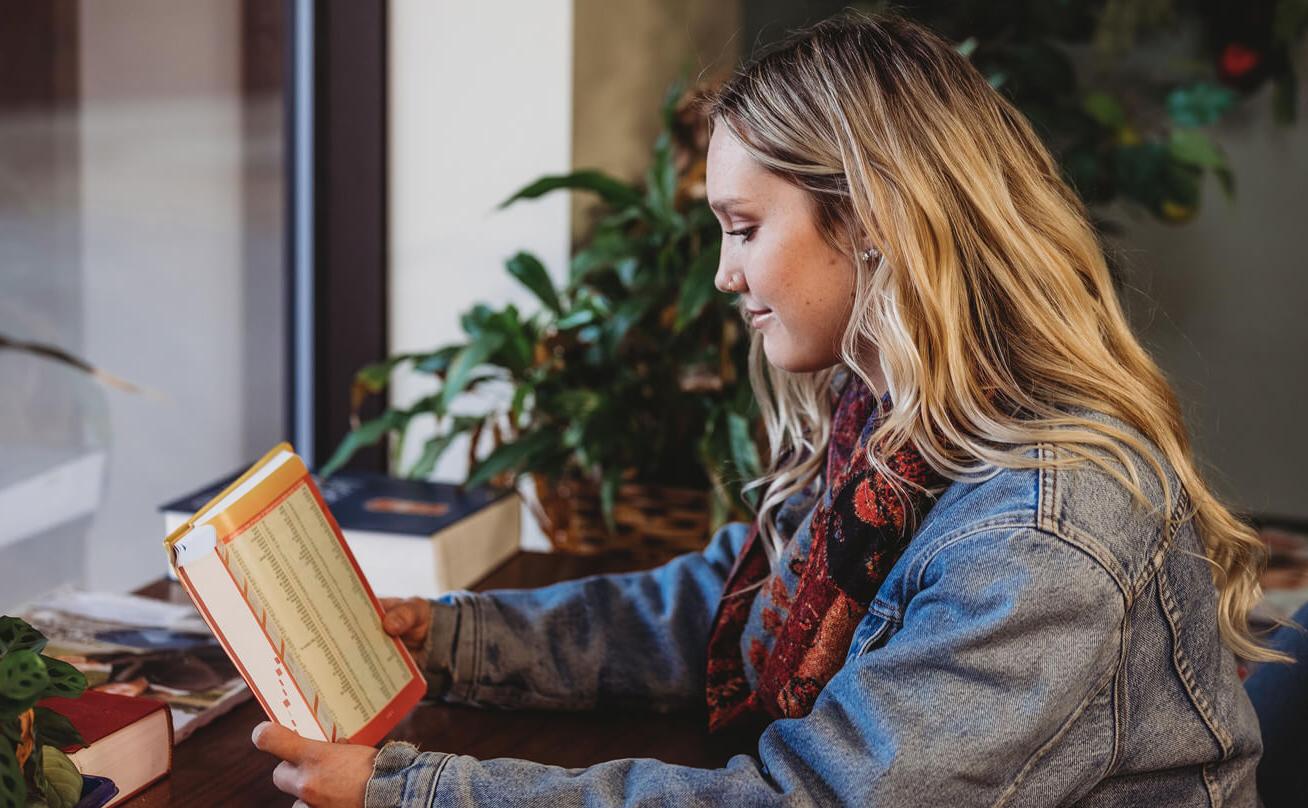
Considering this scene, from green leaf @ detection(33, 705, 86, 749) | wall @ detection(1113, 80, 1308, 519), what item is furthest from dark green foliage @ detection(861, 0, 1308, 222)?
green leaf @ detection(33, 705, 86, 749)

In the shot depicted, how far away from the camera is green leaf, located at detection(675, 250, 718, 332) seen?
4.89 feet

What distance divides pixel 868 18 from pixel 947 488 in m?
0.35

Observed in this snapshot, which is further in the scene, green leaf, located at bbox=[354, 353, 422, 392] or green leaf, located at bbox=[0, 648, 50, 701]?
green leaf, located at bbox=[354, 353, 422, 392]

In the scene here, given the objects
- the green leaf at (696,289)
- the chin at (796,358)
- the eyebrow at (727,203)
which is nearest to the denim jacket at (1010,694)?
the chin at (796,358)

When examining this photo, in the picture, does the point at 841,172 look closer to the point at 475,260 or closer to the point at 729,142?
the point at 729,142

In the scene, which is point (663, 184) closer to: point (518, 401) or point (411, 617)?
point (518, 401)

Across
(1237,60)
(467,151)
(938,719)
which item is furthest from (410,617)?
(1237,60)

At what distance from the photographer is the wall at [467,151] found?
5.50ft

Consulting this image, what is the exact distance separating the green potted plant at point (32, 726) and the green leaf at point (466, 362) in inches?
31.6

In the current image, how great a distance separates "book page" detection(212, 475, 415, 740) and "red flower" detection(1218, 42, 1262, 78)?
3004 millimetres

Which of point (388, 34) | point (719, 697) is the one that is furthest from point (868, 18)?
point (388, 34)

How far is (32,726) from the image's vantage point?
0.68 meters

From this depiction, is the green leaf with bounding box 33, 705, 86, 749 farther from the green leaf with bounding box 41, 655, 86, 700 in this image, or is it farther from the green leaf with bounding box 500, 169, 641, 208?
the green leaf with bounding box 500, 169, 641, 208

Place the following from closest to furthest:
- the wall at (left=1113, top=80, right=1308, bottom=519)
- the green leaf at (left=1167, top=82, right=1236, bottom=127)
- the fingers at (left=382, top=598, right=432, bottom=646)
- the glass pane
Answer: the fingers at (left=382, top=598, right=432, bottom=646), the glass pane, the green leaf at (left=1167, top=82, right=1236, bottom=127), the wall at (left=1113, top=80, right=1308, bottom=519)
